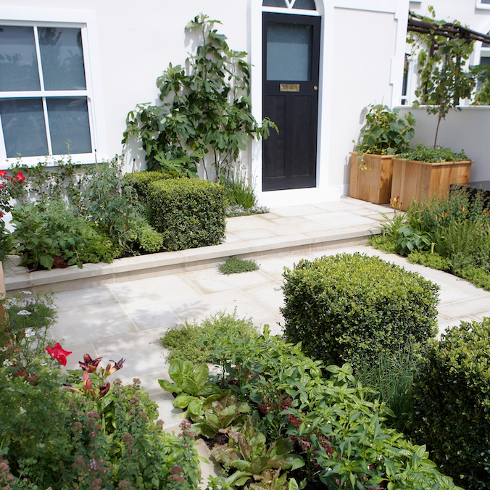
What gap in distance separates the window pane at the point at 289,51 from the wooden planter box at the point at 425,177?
2.11m

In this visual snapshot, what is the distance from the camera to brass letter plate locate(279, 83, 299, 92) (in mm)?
7363

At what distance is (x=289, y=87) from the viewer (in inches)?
292

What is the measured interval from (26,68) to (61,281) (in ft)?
9.53

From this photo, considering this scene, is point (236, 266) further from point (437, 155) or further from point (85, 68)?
point (437, 155)

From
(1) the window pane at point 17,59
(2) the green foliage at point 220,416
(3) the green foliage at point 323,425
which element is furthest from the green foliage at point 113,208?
(2) the green foliage at point 220,416

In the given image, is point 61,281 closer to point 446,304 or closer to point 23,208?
point 23,208

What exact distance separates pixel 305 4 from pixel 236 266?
461 cm

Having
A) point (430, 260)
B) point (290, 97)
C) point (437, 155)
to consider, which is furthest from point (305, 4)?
point (430, 260)

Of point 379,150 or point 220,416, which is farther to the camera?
point 379,150

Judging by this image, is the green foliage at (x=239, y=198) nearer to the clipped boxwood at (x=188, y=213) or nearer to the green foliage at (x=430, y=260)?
the clipped boxwood at (x=188, y=213)

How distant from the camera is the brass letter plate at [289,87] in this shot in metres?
7.36

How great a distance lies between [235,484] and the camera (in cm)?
219

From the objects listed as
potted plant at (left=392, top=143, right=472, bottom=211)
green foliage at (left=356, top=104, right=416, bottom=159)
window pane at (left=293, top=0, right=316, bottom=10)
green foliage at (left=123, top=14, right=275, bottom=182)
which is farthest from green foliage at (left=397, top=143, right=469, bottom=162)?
window pane at (left=293, top=0, right=316, bottom=10)

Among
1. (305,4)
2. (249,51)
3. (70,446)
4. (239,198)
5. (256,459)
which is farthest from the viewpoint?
(305,4)
